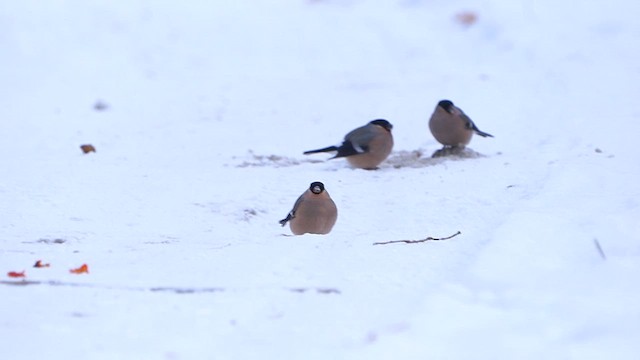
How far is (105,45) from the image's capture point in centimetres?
1281

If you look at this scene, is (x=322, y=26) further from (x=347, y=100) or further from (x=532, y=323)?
(x=532, y=323)

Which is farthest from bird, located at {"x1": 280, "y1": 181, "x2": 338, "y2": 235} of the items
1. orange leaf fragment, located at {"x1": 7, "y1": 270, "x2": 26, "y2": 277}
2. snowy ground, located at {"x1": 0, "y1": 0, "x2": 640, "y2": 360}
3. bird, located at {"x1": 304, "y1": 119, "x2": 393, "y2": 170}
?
orange leaf fragment, located at {"x1": 7, "y1": 270, "x2": 26, "y2": 277}

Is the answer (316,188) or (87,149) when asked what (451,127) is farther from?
(87,149)

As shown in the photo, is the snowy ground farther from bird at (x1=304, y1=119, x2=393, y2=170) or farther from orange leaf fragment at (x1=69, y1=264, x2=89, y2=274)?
bird at (x1=304, y1=119, x2=393, y2=170)

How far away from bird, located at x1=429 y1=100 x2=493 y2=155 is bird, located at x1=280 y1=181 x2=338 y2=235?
213 centimetres

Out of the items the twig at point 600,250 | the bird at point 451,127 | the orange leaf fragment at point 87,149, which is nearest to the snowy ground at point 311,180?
the twig at point 600,250

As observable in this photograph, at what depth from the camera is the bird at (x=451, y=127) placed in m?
8.34

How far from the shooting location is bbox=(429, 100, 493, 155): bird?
8344 millimetres

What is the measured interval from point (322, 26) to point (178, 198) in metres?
6.57

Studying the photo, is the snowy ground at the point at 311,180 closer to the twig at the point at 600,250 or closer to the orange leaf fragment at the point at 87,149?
the twig at the point at 600,250

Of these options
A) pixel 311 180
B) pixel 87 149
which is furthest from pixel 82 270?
pixel 87 149

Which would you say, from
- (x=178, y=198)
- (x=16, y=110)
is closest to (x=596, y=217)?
(x=178, y=198)

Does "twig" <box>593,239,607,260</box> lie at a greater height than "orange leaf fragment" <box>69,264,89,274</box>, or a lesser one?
greater

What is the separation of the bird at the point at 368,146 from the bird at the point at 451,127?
36cm
